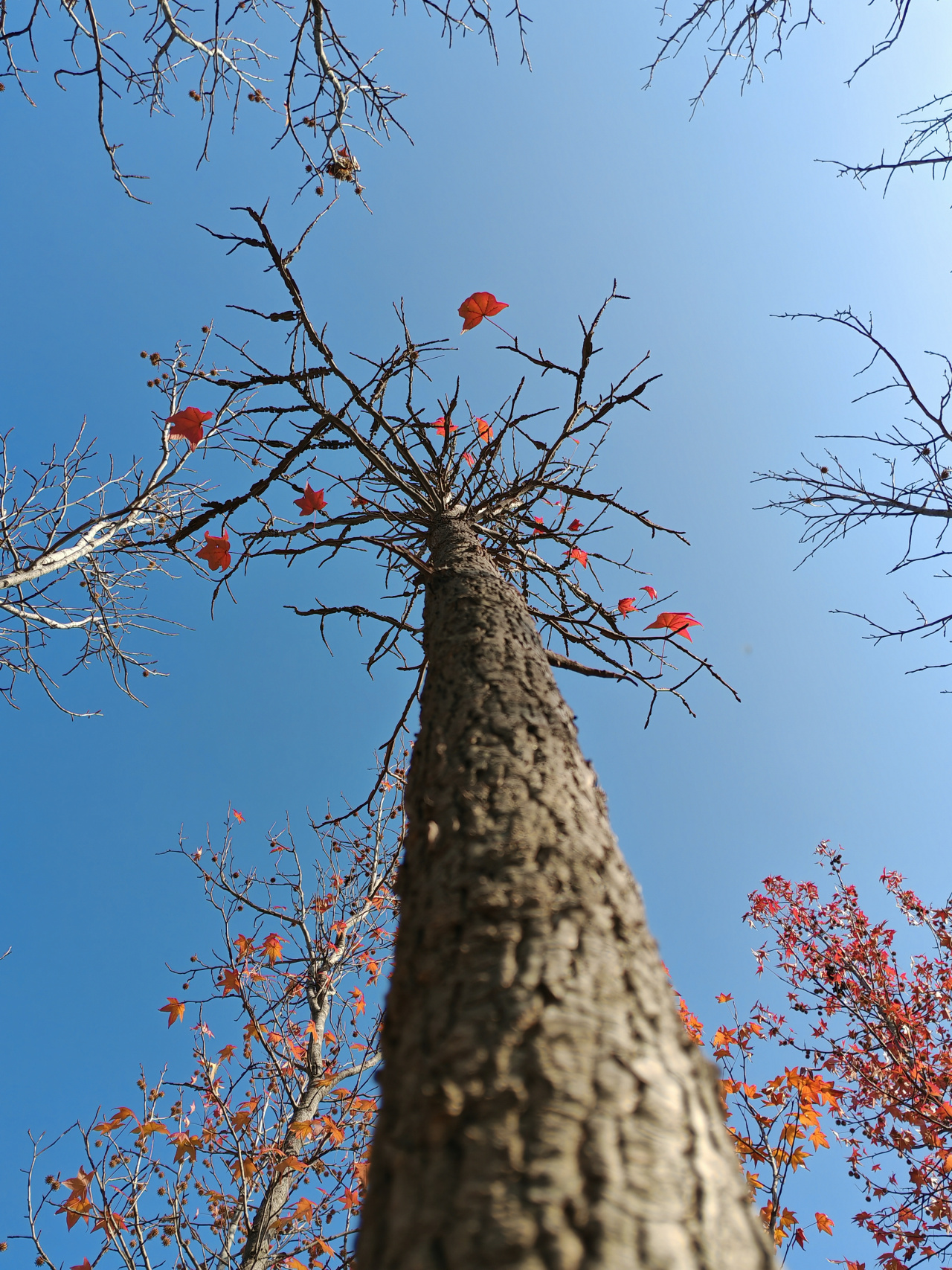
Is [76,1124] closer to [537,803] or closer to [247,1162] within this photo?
[247,1162]

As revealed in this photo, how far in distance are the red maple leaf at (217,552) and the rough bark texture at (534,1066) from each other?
2469mm

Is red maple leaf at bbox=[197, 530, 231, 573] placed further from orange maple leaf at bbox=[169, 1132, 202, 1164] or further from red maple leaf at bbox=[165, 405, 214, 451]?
orange maple leaf at bbox=[169, 1132, 202, 1164]

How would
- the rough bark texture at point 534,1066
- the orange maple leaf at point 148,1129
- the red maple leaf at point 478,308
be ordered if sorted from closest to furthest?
the rough bark texture at point 534,1066 → the red maple leaf at point 478,308 → the orange maple leaf at point 148,1129

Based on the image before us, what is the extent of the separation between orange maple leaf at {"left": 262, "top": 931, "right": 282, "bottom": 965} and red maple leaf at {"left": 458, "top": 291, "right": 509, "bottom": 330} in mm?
5197

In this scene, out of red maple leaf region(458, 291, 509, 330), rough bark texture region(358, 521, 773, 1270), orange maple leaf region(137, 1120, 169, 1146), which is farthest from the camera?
orange maple leaf region(137, 1120, 169, 1146)

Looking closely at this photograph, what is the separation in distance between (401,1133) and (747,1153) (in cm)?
444

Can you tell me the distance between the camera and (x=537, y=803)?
122cm

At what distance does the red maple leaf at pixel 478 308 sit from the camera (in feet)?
9.91

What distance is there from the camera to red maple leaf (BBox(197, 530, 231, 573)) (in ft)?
10.8

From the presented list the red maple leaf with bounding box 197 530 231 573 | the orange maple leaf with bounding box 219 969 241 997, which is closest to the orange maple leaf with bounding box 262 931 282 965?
the orange maple leaf with bounding box 219 969 241 997

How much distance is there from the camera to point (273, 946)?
544cm

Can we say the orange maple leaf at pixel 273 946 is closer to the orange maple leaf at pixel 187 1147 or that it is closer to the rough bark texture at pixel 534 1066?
the orange maple leaf at pixel 187 1147

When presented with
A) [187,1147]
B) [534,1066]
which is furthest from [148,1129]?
[534,1066]

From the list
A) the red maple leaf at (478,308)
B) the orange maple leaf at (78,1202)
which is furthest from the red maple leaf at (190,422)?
the orange maple leaf at (78,1202)
